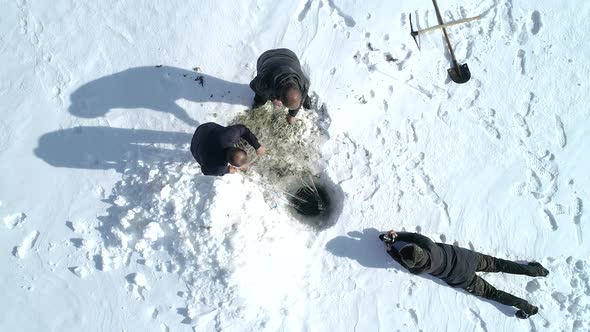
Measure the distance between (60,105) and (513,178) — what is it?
622 cm

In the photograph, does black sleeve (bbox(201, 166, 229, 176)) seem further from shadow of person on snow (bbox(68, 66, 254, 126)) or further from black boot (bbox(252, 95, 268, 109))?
shadow of person on snow (bbox(68, 66, 254, 126))

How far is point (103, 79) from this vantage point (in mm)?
5176

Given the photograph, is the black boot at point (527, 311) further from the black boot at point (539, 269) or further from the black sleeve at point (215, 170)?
the black sleeve at point (215, 170)

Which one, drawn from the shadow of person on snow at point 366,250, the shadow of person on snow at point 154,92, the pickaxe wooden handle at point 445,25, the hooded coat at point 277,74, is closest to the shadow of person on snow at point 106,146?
the shadow of person on snow at point 154,92

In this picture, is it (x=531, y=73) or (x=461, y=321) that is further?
(x=531, y=73)

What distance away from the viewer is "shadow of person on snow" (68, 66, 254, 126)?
5.14 meters

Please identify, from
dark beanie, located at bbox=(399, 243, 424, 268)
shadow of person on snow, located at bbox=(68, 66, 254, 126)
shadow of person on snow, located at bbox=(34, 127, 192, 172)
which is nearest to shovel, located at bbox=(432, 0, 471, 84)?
dark beanie, located at bbox=(399, 243, 424, 268)

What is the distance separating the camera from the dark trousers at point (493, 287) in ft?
15.5

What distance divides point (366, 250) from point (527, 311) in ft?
7.13

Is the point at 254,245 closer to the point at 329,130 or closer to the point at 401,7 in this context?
the point at 329,130

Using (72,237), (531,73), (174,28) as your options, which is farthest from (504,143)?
(72,237)

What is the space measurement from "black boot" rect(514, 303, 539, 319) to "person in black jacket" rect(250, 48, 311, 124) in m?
3.87

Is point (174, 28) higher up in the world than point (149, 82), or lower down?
higher up

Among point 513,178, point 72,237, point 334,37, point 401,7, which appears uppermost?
point 401,7
